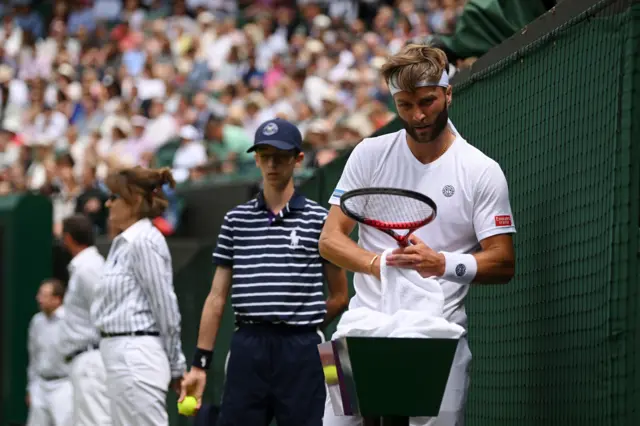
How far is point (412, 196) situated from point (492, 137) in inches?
80.8

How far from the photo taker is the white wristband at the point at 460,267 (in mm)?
4254

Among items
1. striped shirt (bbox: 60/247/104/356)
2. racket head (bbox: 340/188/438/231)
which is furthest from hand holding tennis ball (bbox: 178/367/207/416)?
striped shirt (bbox: 60/247/104/356)

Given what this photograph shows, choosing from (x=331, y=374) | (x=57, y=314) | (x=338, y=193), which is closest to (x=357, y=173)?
(x=338, y=193)

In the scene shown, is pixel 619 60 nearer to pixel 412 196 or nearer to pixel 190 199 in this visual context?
pixel 412 196

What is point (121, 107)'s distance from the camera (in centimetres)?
2159

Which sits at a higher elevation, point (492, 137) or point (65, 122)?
point (65, 122)

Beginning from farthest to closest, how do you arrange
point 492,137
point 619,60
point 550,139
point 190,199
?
point 190,199 → point 492,137 → point 550,139 → point 619,60

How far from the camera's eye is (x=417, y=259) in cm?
411

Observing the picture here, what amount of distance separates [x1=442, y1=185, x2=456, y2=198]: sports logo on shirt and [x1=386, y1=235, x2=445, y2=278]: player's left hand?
0.42 m

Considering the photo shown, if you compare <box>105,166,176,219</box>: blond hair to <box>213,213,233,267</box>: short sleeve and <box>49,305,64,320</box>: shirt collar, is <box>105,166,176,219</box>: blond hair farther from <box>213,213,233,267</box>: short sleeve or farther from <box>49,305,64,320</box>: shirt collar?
<box>49,305,64,320</box>: shirt collar

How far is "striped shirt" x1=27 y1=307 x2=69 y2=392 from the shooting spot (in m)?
12.2

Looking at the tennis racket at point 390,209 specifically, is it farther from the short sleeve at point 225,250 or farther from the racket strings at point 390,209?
the short sleeve at point 225,250

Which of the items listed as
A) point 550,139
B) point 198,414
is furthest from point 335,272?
point 550,139

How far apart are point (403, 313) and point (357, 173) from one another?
0.99m
